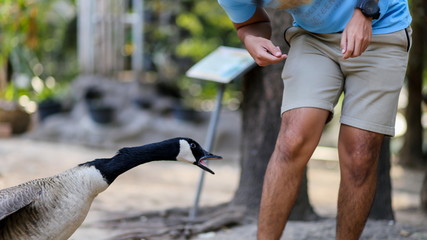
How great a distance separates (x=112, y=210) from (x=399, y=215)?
2.82 m

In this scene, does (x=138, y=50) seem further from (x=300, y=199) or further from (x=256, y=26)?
(x=256, y=26)

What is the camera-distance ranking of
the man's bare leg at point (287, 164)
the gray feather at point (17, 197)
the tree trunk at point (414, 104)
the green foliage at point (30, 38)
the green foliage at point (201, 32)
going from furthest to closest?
the green foliage at point (201, 32)
the green foliage at point (30, 38)
the tree trunk at point (414, 104)
the man's bare leg at point (287, 164)
the gray feather at point (17, 197)

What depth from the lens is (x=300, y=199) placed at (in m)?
4.34

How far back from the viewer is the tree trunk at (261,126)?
427 cm

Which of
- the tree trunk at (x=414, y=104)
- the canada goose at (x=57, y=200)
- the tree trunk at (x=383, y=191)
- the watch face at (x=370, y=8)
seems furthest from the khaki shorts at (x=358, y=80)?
the tree trunk at (x=414, y=104)

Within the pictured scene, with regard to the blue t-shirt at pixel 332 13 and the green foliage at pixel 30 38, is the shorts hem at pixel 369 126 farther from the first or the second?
the green foliage at pixel 30 38

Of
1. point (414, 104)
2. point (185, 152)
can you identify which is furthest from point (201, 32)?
point (185, 152)

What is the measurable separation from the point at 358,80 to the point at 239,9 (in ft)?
2.12

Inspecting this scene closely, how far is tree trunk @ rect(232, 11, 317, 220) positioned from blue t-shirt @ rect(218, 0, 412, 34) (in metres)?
1.42

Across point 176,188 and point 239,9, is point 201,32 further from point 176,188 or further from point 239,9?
point 239,9

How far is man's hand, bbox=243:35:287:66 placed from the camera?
8.77 feet

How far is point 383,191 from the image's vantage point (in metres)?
4.60

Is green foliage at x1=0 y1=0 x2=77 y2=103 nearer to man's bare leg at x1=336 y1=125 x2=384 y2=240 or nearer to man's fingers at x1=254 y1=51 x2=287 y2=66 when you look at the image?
man's fingers at x1=254 y1=51 x2=287 y2=66

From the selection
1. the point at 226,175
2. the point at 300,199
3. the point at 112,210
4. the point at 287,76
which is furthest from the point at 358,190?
the point at 226,175
